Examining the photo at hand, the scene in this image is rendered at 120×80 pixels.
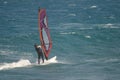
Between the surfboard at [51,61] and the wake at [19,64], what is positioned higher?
the wake at [19,64]

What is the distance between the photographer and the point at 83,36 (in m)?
53.8

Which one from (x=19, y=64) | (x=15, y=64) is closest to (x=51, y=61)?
(x=19, y=64)

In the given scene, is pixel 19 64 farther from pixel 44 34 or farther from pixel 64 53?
pixel 64 53

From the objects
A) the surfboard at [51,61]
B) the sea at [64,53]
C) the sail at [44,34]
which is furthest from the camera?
the sail at [44,34]

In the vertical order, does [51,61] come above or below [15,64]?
below

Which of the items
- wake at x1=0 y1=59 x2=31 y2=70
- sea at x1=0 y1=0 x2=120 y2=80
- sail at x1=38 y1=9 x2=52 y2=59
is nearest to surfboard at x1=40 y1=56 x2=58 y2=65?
sea at x1=0 y1=0 x2=120 y2=80

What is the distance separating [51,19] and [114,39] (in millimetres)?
27355

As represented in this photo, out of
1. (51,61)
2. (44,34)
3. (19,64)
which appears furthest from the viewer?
(44,34)

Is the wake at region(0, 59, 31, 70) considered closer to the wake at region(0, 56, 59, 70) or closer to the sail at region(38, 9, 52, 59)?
the wake at region(0, 56, 59, 70)

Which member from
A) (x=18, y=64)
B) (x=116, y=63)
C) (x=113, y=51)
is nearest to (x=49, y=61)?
(x=18, y=64)

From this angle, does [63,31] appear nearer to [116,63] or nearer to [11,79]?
[116,63]

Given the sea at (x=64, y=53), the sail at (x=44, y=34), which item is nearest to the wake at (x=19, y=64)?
the sea at (x=64, y=53)

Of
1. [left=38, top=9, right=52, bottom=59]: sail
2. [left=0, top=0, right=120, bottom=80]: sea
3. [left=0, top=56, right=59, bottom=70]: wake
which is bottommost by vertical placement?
[left=0, top=0, right=120, bottom=80]: sea

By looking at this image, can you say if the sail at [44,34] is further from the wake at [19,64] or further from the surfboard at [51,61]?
the wake at [19,64]
